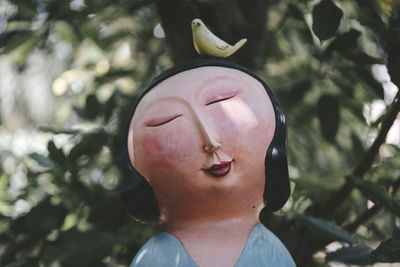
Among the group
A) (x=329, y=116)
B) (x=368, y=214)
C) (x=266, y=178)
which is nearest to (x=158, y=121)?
(x=266, y=178)

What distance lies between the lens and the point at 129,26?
8.25 ft

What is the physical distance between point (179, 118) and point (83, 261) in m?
0.68

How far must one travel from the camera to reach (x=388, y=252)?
1057mm

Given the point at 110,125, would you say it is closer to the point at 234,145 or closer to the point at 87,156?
the point at 87,156

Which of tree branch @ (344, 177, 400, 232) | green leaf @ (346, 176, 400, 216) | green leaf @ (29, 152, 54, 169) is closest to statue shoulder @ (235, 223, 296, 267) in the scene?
green leaf @ (346, 176, 400, 216)

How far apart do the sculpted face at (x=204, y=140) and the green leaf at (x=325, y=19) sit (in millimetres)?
282

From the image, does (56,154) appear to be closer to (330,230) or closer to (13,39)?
(13,39)

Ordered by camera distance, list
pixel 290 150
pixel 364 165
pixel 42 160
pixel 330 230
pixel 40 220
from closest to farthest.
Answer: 1. pixel 330 230
2. pixel 364 165
3. pixel 40 220
4. pixel 42 160
5. pixel 290 150

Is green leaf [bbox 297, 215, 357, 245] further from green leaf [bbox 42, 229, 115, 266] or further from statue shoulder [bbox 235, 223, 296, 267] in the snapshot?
A: green leaf [bbox 42, 229, 115, 266]

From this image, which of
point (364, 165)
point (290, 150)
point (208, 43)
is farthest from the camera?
point (290, 150)

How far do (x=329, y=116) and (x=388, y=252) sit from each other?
2.66 feet

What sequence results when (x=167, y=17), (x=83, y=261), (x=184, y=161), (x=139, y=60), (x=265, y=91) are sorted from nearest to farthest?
(x=184, y=161), (x=265, y=91), (x=83, y=261), (x=167, y=17), (x=139, y=60)

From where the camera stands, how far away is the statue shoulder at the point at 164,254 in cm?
103

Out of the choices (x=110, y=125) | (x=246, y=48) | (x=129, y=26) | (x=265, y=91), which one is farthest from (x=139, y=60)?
(x=265, y=91)
